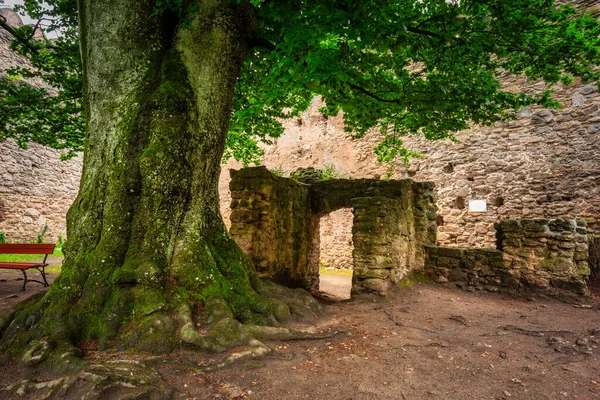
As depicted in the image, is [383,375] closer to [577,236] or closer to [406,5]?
[406,5]

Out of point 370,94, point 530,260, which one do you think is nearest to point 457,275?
point 530,260

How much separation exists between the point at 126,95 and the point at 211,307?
2.36 metres

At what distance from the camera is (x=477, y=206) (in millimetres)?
9508

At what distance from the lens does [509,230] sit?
611 cm

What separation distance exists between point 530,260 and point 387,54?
481 cm

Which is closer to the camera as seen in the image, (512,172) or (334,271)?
(512,172)

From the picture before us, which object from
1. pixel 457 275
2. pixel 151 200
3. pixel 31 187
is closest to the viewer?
pixel 151 200

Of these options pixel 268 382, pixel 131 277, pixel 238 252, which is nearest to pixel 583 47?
pixel 238 252

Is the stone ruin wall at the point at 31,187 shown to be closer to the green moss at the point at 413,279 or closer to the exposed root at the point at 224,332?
the exposed root at the point at 224,332

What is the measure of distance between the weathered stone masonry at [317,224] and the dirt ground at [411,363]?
1456mm

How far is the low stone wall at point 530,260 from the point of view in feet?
18.2

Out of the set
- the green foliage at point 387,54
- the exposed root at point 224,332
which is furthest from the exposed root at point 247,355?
the green foliage at point 387,54

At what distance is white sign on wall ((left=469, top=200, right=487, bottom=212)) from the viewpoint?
→ 30.9ft

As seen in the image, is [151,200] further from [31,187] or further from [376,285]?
[31,187]
